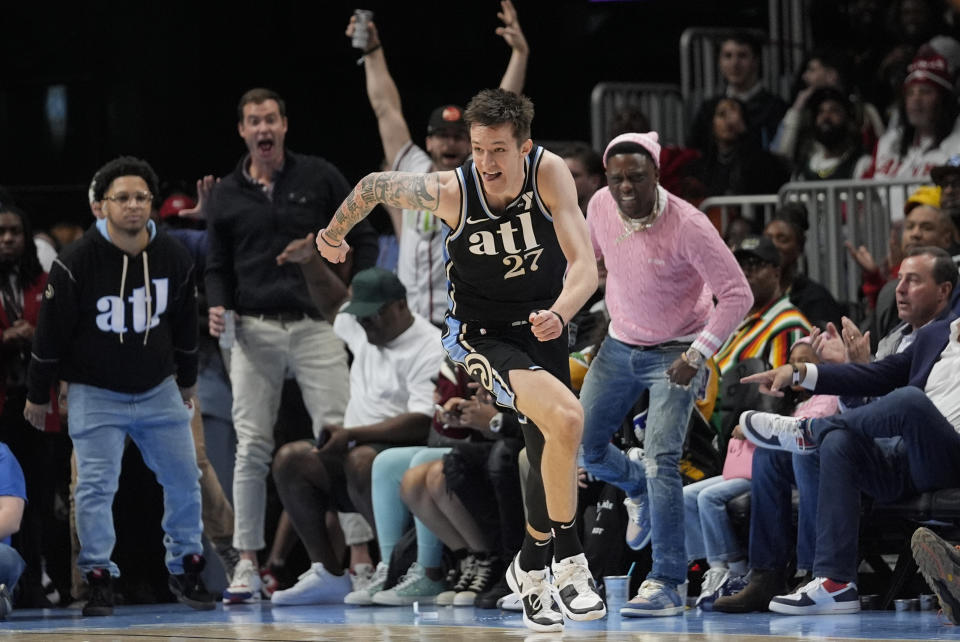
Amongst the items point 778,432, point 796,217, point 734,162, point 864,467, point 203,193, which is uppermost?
point 734,162

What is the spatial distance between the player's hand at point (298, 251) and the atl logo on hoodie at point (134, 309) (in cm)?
64

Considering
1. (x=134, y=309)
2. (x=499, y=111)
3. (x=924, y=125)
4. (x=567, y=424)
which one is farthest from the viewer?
(x=924, y=125)

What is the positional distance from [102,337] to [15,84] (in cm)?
456

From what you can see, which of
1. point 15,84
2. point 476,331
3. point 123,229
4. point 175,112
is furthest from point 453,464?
point 15,84

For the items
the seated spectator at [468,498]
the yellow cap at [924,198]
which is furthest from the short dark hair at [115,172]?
the yellow cap at [924,198]

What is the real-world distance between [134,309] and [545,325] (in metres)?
2.81

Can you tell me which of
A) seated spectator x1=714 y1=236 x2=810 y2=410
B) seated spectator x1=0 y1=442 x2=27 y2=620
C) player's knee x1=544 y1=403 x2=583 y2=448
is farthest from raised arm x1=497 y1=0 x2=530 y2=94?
player's knee x1=544 y1=403 x2=583 y2=448

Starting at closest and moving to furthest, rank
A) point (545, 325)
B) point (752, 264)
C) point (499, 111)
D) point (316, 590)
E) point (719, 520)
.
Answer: point (545, 325) < point (499, 111) < point (719, 520) < point (752, 264) < point (316, 590)

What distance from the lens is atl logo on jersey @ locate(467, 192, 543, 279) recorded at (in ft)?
20.0

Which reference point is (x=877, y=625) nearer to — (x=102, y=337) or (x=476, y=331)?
(x=476, y=331)

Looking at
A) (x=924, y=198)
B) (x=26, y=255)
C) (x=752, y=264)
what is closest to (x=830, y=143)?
(x=924, y=198)

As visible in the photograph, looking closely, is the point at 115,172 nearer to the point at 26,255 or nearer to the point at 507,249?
the point at 26,255

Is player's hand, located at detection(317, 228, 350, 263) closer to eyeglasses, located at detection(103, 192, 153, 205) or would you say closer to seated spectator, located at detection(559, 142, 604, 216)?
eyeglasses, located at detection(103, 192, 153, 205)

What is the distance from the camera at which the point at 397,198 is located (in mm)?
6184
